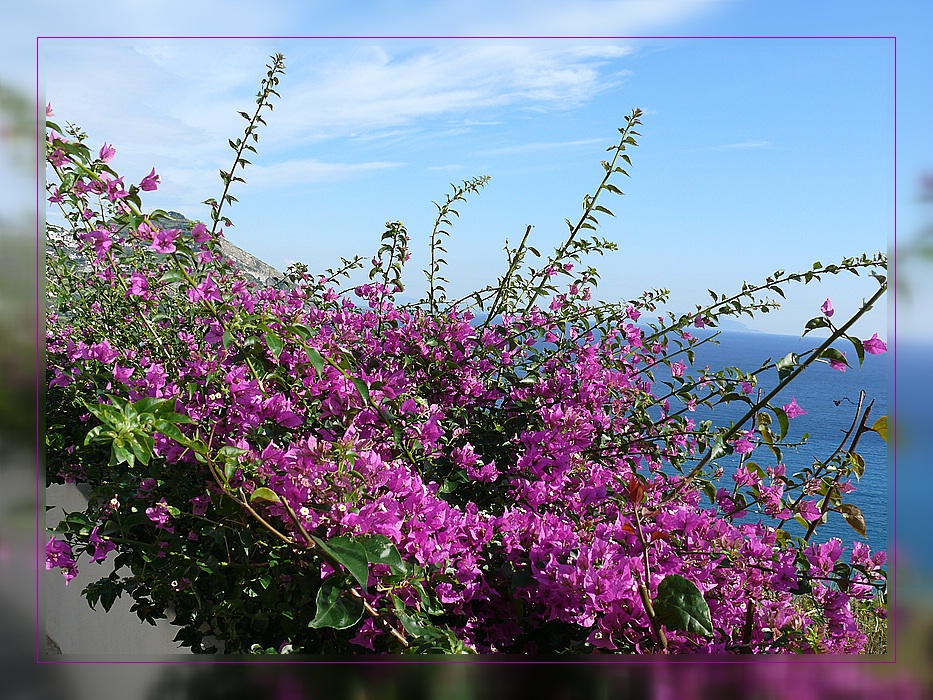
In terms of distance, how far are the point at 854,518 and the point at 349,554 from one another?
65cm

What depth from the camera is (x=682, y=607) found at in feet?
2.80

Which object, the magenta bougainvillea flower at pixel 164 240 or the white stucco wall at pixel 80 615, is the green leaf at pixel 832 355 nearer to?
the magenta bougainvillea flower at pixel 164 240

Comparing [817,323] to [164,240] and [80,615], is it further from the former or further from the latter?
[80,615]

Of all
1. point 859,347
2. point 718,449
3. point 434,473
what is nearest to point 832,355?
point 859,347

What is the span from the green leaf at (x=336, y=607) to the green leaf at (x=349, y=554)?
0.11 ft

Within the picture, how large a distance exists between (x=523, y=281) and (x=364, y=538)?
1.03m

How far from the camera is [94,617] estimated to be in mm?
1851

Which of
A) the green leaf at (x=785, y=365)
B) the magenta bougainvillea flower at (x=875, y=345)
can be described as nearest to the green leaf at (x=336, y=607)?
the green leaf at (x=785, y=365)

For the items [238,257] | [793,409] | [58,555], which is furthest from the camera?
[238,257]

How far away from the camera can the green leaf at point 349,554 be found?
79cm

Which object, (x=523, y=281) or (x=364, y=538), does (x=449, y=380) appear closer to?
(x=523, y=281)

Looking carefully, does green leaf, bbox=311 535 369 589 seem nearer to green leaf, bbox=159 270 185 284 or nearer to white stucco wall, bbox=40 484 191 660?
green leaf, bbox=159 270 185 284
